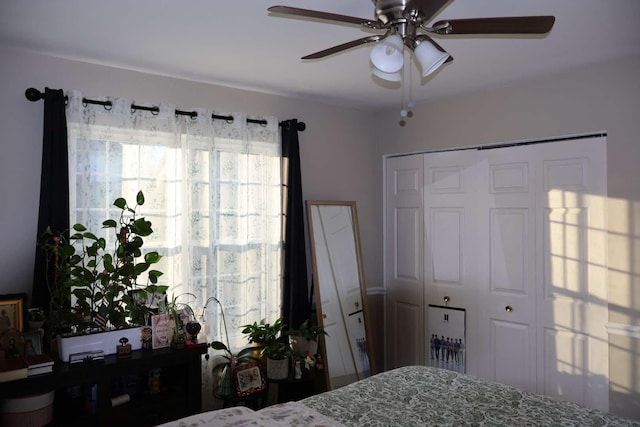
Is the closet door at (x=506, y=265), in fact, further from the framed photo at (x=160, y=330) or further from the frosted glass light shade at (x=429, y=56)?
the framed photo at (x=160, y=330)

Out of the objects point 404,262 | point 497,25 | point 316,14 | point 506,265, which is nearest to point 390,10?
point 316,14

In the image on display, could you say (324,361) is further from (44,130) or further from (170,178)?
(44,130)

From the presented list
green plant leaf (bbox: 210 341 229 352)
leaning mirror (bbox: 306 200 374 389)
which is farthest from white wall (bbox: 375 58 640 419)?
green plant leaf (bbox: 210 341 229 352)

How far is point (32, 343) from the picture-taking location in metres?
2.53

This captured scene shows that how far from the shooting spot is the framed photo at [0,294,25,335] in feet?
8.19

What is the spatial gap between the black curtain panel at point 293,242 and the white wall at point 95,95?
0.22 metres

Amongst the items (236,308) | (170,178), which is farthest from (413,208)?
(170,178)

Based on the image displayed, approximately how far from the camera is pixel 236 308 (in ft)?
11.8

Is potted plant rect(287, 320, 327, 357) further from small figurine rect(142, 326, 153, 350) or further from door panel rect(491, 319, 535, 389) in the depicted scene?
door panel rect(491, 319, 535, 389)

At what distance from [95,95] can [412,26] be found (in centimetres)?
217

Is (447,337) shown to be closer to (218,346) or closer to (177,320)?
(218,346)

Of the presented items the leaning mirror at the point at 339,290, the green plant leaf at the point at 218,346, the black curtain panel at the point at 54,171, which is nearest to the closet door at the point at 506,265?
the leaning mirror at the point at 339,290

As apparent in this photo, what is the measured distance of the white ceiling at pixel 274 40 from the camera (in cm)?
226

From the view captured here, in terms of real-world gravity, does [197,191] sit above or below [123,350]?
above
